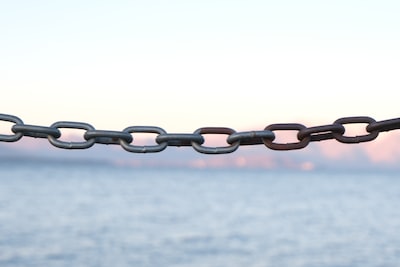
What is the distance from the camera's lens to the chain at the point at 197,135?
9.24 ft

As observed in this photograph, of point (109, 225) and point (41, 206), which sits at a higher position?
point (41, 206)

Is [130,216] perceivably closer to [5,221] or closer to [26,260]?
[5,221]

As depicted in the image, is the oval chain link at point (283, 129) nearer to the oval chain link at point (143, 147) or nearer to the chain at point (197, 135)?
the chain at point (197, 135)

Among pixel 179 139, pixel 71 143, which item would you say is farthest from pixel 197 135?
pixel 71 143

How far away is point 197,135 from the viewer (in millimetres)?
2842

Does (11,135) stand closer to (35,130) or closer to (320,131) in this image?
(35,130)

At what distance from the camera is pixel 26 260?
58.5 feet

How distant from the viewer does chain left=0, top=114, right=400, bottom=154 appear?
2.82 metres

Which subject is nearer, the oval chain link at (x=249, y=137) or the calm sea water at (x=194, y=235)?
the oval chain link at (x=249, y=137)

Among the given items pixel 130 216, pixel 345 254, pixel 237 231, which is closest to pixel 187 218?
pixel 130 216

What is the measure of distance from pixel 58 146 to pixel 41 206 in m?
35.9

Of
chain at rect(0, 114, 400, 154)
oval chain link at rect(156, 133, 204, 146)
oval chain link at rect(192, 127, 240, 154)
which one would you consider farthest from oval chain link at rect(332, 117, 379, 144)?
oval chain link at rect(156, 133, 204, 146)

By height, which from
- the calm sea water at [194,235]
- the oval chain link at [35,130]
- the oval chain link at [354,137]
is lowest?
the oval chain link at [354,137]

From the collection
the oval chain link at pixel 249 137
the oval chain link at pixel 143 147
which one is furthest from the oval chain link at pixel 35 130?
the oval chain link at pixel 249 137
